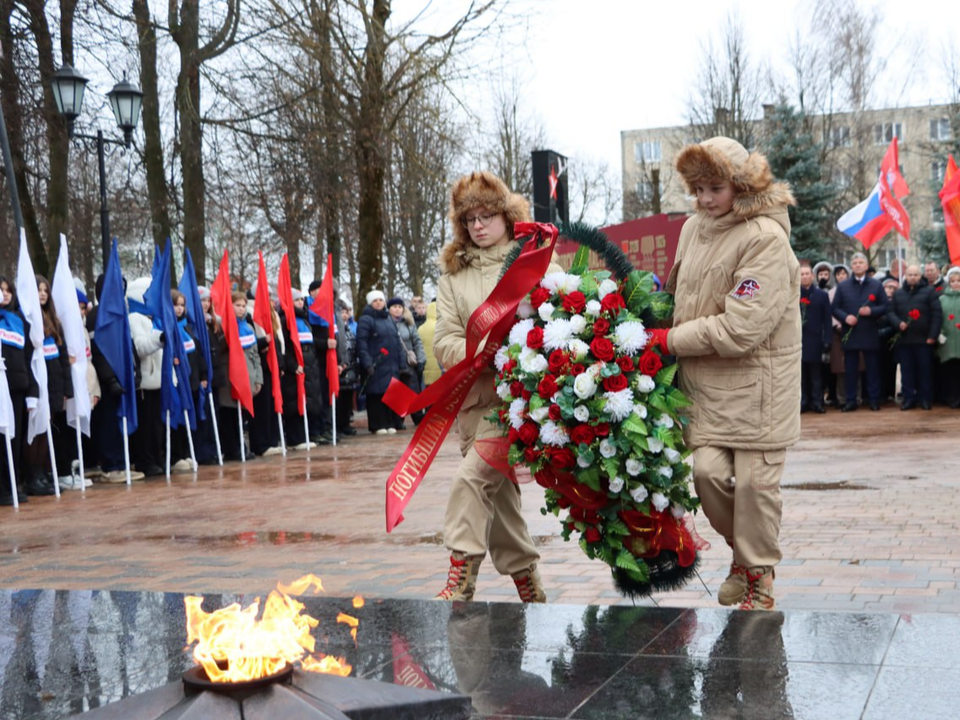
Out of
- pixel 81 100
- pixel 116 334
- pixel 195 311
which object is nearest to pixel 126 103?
pixel 81 100

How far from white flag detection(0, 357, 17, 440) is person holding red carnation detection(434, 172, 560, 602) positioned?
634cm

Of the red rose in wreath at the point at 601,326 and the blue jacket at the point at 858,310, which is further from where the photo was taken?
the blue jacket at the point at 858,310

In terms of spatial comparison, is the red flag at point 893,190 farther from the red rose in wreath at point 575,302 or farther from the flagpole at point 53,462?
the red rose in wreath at point 575,302

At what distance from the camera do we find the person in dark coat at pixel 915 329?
16.8m

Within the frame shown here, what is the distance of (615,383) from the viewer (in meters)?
4.90

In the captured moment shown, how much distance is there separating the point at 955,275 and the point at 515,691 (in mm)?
14686

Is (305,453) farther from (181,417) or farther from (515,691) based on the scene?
(515,691)

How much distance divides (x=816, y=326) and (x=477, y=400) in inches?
497

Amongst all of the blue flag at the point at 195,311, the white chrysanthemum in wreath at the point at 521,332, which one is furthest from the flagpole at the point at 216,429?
the white chrysanthemum in wreath at the point at 521,332

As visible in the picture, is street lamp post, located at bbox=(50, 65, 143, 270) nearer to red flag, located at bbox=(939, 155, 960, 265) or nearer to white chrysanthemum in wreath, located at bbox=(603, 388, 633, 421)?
red flag, located at bbox=(939, 155, 960, 265)

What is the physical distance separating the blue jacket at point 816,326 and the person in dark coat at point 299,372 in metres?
6.74

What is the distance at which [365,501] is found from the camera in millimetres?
10102

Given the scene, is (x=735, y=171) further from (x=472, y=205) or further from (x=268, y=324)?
(x=268, y=324)

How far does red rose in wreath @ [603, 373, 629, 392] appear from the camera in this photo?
16.0 ft
